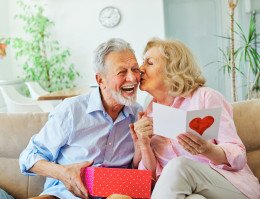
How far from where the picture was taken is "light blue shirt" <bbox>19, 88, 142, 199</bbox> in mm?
1956

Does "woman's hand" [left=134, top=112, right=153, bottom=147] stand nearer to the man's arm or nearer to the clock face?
the man's arm

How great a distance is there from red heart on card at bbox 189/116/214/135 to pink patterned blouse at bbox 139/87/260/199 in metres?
0.21

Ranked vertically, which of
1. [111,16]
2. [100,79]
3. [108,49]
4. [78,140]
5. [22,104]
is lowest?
[22,104]

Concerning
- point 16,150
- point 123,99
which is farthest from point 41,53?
point 123,99

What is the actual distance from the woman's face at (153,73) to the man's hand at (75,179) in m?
0.45

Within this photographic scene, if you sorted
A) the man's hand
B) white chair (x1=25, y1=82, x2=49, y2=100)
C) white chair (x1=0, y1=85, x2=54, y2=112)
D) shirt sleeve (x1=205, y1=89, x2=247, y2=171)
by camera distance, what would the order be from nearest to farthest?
shirt sleeve (x1=205, y1=89, x2=247, y2=171), the man's hand, white chair (x1=0, y1=85, x2=54, y2=112), white chair (x1=25, y1=82, x2=49, y2=100)

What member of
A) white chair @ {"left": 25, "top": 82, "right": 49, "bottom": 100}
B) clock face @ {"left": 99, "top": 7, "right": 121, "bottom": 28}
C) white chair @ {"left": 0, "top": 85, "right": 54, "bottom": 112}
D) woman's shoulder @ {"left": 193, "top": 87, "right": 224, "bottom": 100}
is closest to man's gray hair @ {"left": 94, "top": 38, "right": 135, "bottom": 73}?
woman's shoulder @ {"left": 193, "top": 87, "right": 224, "bottom": 100}

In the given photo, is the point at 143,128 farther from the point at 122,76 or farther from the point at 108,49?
the point at 108,49

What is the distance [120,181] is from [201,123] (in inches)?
18.6

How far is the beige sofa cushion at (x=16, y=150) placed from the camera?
7.06 ft

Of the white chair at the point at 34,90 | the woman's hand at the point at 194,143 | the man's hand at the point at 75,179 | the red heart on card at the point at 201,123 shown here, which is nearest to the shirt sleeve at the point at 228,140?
the woman's hand at the point at 194,143

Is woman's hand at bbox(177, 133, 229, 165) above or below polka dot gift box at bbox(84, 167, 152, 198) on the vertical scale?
above

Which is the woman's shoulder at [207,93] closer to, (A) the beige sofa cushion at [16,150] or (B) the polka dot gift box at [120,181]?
(B) the polka dot gift box at [120,181]

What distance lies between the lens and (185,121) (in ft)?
4.92
